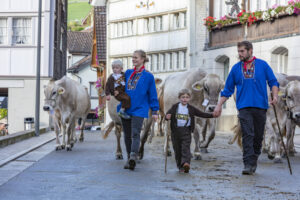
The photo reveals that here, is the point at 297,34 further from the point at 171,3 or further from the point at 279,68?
the point at 171,3

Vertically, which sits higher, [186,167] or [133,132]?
[133,132]

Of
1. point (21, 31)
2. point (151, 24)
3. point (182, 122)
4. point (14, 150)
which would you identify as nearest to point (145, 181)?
point (182, 122)

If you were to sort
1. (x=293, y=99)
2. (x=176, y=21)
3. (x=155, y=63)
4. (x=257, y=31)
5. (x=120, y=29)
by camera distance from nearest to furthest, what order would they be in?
(x=293, y=99) → (x=257, y=31) → (x=176, y=21) → (x=155, y=63) → (x=120, y=29)

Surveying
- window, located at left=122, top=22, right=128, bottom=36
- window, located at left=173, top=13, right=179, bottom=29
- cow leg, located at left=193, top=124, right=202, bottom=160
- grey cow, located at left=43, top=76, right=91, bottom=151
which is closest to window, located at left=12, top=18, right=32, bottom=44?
window, located at left=173, top=13, right=179, bottom=29

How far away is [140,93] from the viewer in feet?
37.0

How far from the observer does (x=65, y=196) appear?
24.7 feet

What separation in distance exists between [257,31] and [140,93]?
964 inches

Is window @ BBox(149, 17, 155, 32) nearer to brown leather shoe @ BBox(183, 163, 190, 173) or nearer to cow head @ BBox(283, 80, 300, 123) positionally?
cow head @ BBox(283, 80, 300, 123)

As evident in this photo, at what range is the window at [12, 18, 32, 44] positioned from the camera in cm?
3678

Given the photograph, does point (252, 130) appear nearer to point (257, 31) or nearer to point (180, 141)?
point (180, 141)

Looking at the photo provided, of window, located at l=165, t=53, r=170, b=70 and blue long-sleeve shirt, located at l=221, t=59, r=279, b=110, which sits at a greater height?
window, located at l=165, t=53, r=170, b=70

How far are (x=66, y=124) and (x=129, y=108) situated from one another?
→ 20.1 ft

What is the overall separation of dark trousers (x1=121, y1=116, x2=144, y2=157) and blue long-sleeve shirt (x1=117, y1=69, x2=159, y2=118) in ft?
0.35

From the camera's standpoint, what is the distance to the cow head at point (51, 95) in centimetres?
1665
